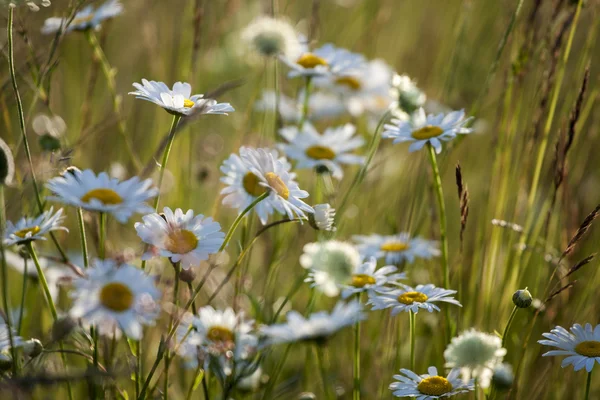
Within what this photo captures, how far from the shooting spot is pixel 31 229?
41.1 inches

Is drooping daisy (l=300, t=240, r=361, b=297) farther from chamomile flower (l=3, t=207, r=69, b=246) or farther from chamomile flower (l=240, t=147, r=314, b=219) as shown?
chamomile flower (l=3, t=207, r=69, b=246)

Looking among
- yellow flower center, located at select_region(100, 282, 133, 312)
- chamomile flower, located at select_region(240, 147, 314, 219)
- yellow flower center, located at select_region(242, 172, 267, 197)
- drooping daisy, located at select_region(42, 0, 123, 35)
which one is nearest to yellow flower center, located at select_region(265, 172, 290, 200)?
chamomile flower, located at select_region(240, 147, 314, 219)

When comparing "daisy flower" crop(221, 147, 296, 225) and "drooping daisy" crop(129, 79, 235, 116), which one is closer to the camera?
"drooping daisy" crop(129, 79, 235, 116)

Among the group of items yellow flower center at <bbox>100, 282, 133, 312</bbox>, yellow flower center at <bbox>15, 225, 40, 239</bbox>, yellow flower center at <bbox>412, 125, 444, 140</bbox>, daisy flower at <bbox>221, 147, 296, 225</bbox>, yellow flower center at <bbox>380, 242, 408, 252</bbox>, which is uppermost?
yellow flower center at <bbox>412, 125, 444, 140</bbox>

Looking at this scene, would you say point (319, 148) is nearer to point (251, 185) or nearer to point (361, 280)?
point (251, 185)

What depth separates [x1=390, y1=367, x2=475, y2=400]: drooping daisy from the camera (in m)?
0.99

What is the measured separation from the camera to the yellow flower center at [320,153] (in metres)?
1.60

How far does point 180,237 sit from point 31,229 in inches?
10.6

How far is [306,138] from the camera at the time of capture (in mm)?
1641

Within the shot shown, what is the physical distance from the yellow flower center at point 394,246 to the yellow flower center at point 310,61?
0.53 metres

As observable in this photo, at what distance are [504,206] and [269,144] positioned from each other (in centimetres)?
72

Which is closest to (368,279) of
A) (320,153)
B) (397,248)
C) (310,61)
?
(397,248)

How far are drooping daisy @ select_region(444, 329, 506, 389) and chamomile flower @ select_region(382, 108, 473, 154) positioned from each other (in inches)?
17.0

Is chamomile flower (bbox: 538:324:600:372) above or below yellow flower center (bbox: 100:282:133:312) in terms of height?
below
